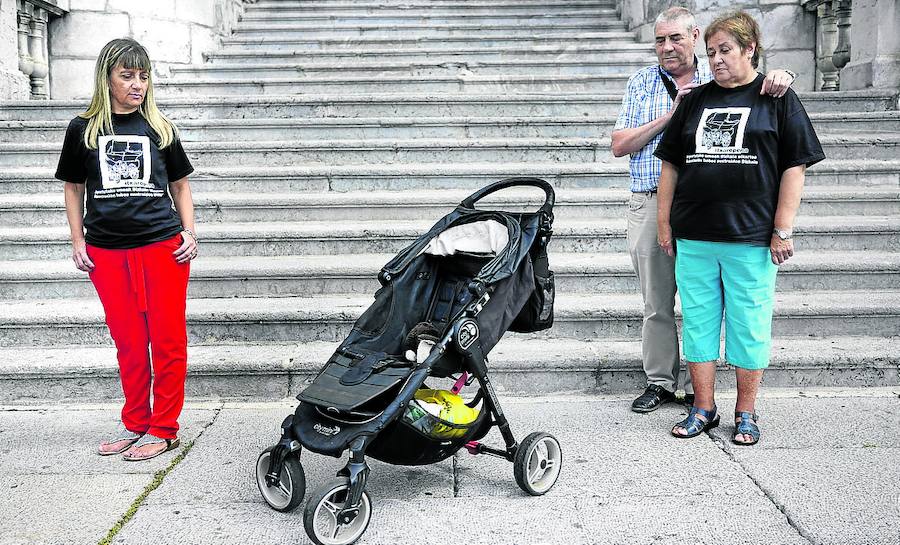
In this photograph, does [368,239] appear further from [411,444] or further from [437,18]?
[437,18]

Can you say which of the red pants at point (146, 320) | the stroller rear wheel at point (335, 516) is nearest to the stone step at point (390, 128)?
the red pants at point (146, 320)

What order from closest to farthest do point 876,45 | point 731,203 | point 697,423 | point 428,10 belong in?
point 731,203, point 697,423, point 876,45, point 428,10

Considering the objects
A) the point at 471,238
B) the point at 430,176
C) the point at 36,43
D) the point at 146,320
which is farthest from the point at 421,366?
the point at 36,43

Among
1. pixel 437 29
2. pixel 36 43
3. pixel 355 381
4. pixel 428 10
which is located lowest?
pixel 355 381

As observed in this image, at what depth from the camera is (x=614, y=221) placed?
6.28 m

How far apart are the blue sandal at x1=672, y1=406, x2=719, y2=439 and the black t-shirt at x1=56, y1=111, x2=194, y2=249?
8.41ft

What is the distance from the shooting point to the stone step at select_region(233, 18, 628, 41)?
9602 millimetres

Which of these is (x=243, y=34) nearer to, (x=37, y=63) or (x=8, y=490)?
(x=37, y=63)

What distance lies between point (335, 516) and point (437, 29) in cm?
748

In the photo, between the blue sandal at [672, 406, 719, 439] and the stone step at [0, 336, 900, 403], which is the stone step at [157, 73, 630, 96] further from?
the blue sandal at [672, 406, 719, 439]

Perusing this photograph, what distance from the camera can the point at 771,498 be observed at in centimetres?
353

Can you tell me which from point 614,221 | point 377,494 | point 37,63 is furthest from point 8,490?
point 37,63

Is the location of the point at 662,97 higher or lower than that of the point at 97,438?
higher

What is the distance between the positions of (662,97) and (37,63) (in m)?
6.08
